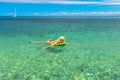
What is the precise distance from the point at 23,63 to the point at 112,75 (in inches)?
106

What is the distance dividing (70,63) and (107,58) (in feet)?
4.55

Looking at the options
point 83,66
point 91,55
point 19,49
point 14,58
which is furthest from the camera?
point 19,49

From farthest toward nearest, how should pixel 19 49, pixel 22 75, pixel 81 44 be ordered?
pixel 81 44 < pixel 19 49 < pixel 22 75

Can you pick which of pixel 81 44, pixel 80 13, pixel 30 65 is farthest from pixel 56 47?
pixel 80 13

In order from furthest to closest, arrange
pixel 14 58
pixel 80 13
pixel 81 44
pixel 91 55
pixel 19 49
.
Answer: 1. pixel 80 13
2. pixel 81 44
3. pixel 19 49
4. pixel 91 55
5. pixel 14 58

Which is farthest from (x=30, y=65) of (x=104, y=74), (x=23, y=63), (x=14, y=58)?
(x=104, y=74)

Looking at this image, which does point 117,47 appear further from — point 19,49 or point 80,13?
point 80,13

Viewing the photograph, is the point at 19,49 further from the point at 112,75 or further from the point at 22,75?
the point at 112,75

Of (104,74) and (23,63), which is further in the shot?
(23,63)

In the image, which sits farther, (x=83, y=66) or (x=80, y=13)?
(x=80, y=13)

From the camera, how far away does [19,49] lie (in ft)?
36.3

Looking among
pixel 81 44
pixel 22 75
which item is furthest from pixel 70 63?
pixel 81 44

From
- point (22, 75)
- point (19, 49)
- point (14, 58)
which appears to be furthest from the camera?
point (19, 49)

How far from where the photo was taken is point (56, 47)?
11.6 m
